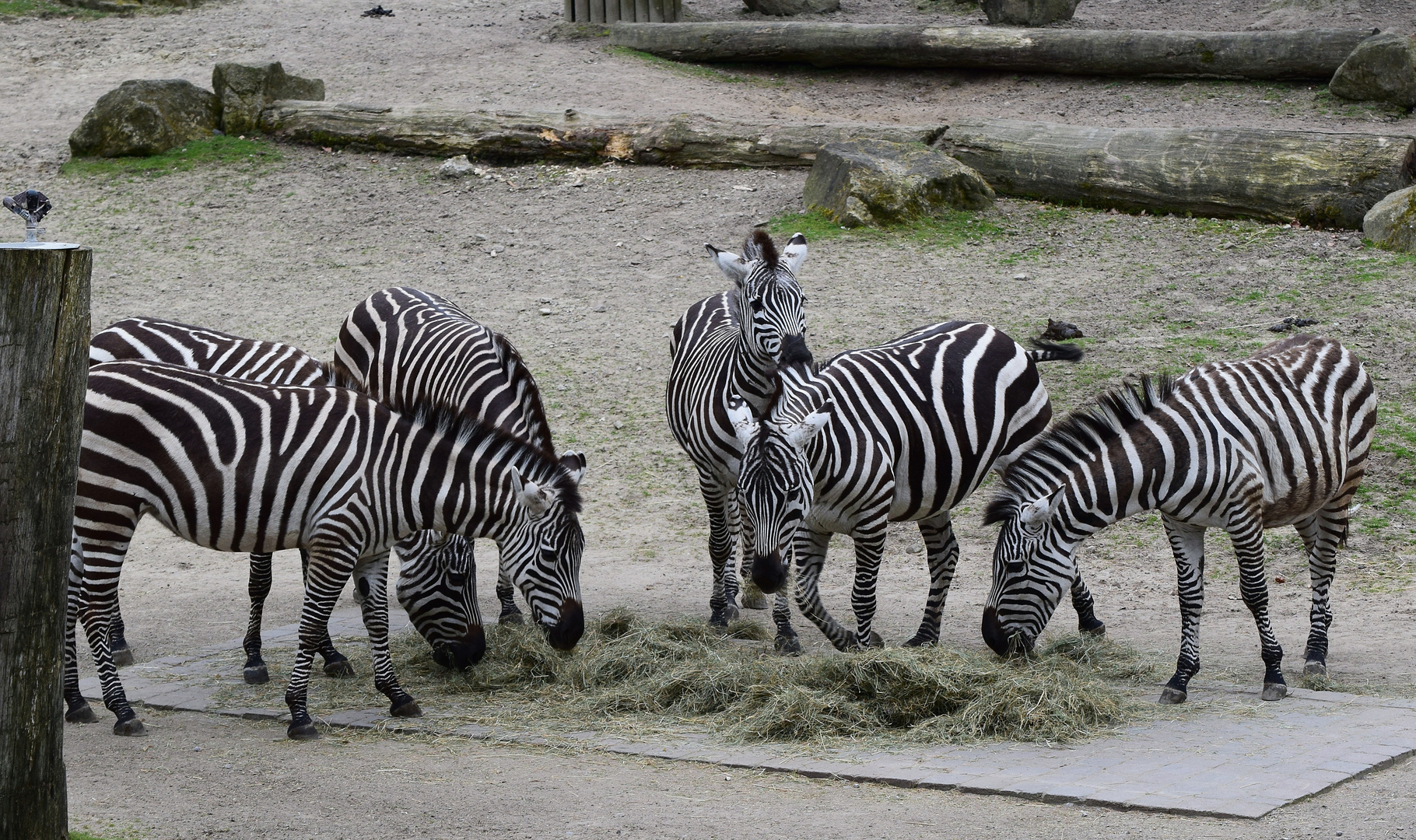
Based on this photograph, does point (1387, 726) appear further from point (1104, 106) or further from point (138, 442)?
point (1104, 106)

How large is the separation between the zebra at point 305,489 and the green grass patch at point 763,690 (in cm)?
41

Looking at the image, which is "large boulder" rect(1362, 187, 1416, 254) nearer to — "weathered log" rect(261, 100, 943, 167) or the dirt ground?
the dirt ground

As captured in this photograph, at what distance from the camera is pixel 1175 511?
650cm

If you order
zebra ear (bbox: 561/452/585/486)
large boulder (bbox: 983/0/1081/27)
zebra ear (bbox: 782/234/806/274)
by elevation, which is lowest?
zebra ear (bbox: 561/452/585/486)

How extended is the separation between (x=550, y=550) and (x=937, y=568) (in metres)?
2.42

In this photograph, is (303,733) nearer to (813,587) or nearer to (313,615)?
(313,615)

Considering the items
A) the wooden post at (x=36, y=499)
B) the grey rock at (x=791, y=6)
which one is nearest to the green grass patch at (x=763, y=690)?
the wooden post at (x=36, y=499)

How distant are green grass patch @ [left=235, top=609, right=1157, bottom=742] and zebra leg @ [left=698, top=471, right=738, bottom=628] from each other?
2.21 feet

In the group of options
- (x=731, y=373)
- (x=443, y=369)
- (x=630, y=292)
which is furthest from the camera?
(x=630, y=292)

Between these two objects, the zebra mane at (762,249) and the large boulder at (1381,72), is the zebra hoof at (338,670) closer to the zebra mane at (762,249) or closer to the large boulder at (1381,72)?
the zebra mane at (762,249)

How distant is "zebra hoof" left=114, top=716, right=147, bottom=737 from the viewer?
627 cm

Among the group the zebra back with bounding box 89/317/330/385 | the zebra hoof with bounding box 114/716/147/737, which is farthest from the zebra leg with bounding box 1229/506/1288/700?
the zebra hoof with bounding box 114/716/147/737

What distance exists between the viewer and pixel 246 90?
1809cm

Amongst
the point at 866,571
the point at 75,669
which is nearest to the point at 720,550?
the point at 866,571
